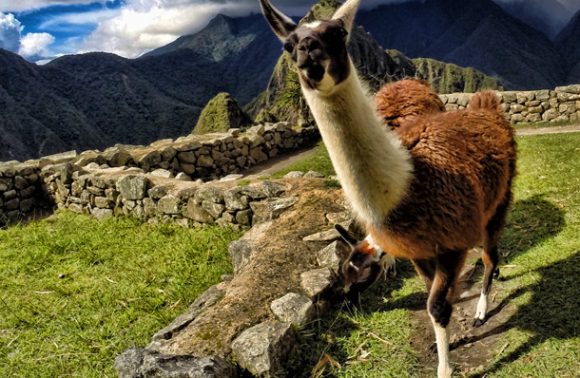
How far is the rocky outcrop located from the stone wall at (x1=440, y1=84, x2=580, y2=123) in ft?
32.0

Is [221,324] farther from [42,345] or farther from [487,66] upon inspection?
[487,66]

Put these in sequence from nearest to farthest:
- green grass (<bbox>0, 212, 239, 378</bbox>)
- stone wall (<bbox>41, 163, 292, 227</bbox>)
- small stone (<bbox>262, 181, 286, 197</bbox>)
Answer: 1. green grass (<bbox>0, 212, 239, 378</bbox>)
2. small stone (<bbox>262, 181, 286, 197</bbox>)
3. stone wall (<bbox>41, 163, 292, 227</bbox>)

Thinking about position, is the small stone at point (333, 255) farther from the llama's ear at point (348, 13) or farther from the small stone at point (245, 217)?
the llama's ear at point (348, 13)

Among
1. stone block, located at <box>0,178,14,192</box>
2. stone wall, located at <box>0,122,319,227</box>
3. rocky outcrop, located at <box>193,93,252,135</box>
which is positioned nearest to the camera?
stone wall, located at <box>0,122,319,227</box>

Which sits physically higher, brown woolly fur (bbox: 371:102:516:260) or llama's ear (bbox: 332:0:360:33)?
llama's ear (bbox: 332:0:360:33)

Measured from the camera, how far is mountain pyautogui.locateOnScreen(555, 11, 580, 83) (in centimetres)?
16188

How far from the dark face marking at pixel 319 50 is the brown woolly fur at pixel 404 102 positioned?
6.89 ft

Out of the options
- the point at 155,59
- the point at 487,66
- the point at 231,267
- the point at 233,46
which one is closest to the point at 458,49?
the point at 487,66

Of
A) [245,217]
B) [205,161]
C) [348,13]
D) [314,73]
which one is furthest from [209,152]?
[314,73]

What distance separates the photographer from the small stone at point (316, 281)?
393 centimetres

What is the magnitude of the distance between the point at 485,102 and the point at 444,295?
6.16 ft

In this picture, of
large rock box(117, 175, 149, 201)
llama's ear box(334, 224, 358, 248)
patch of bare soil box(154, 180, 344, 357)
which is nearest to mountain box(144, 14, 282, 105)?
large rock box(117, 175, 149, 201)

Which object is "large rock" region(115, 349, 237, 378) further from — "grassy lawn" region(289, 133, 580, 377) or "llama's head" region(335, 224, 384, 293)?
"llama's head" region(335, 224, 384, 293)

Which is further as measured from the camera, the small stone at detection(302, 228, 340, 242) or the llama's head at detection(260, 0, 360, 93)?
the small stone at detection(302, 228, 340, 242)
